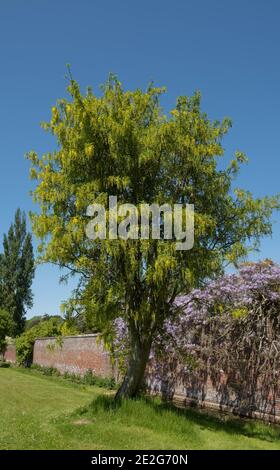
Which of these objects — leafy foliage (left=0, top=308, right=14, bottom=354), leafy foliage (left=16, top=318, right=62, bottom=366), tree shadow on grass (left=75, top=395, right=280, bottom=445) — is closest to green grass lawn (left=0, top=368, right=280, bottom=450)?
tree shadow on grass (left=75, top=395, right=280, bottom=445)

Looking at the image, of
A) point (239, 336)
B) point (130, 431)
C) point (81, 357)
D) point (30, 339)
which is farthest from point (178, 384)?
point (30, 339)

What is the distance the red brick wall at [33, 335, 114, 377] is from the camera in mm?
21625

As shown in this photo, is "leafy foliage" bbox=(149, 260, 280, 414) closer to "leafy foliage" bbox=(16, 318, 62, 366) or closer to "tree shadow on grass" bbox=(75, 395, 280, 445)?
"tree shadow on grass" bbox=(75, 395, 280, 445)

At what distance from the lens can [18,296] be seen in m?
47.2

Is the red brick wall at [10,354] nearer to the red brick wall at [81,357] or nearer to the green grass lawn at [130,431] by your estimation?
the red brick wall at [81,357]

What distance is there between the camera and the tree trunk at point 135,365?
10.9 m

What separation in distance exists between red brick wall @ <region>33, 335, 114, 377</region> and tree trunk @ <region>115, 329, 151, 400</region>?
27.8ft

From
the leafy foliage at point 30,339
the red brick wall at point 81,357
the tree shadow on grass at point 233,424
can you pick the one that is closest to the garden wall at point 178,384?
the red brick wall at point 81,357

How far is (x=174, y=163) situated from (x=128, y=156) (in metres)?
1.15

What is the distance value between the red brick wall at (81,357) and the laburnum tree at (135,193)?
369 inches

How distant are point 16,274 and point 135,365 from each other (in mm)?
37755

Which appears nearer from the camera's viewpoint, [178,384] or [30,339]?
[178,384]

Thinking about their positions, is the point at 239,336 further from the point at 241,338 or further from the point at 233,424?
the point at 233,424

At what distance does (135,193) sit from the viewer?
10.7 metres
